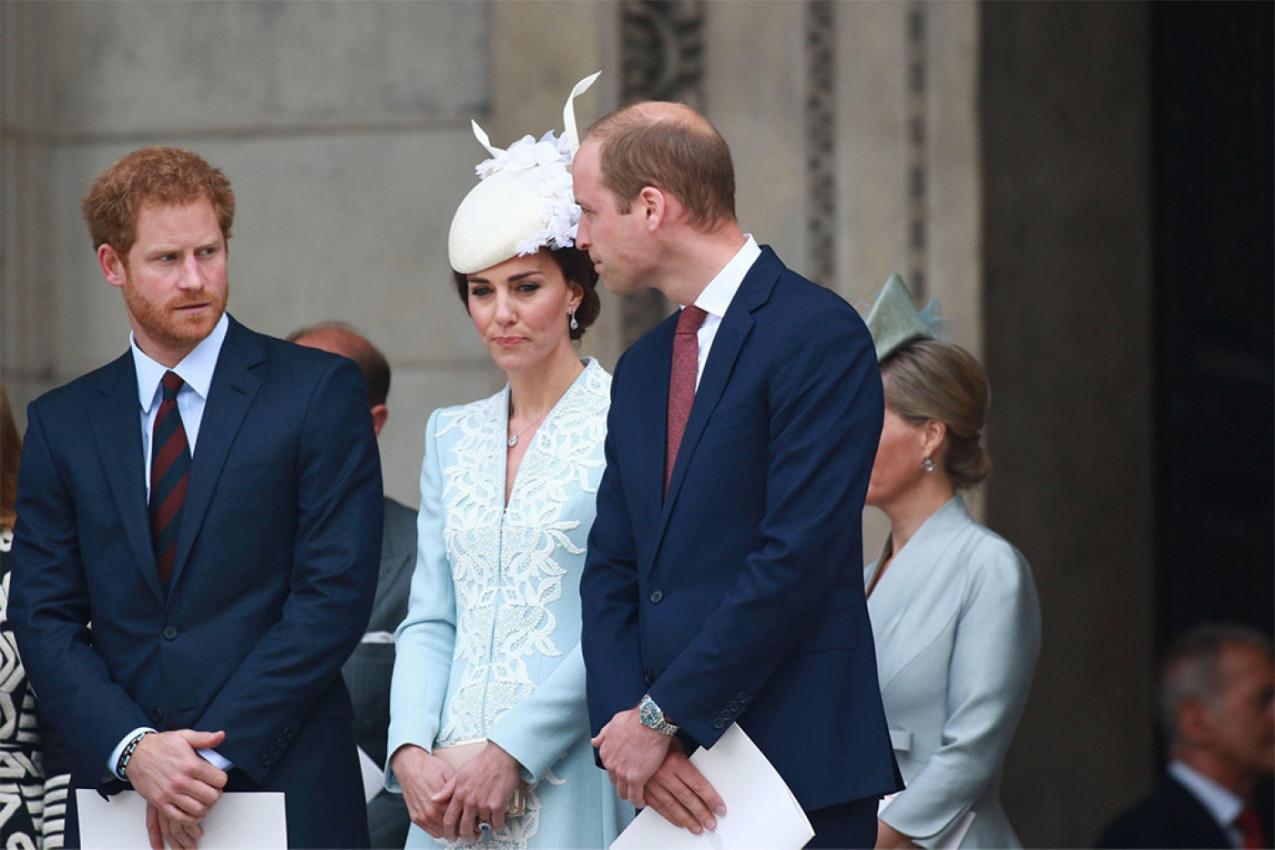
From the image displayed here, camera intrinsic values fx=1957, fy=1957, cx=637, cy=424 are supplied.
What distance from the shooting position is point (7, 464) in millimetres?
Answer: 4426

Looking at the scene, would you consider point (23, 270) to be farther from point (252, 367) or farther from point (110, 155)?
point (252, 367)

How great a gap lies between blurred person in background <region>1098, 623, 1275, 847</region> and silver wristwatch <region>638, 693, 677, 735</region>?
984 mm

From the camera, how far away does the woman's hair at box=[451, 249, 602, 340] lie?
4066 mm

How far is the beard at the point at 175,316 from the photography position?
3842 millimetres

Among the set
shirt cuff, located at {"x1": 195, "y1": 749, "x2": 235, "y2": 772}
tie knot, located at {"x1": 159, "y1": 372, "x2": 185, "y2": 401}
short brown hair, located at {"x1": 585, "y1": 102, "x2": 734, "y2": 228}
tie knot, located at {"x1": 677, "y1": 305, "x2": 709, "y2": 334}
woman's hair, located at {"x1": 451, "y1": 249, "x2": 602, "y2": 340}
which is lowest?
shirt cuff, located at {"x1": 195, "y1": 749, "x2": 235, "y2": 772}

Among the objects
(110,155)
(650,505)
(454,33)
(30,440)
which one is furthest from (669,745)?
(110,155)

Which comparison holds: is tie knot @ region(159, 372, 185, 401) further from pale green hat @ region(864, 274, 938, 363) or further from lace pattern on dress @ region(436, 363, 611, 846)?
pale green hat @ region(864, 274, 938, 363)

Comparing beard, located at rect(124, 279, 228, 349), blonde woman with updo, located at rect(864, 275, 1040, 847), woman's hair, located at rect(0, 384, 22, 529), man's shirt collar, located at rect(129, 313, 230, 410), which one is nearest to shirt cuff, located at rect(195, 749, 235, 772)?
man's shirt collar, located at rect(129, 313, 230, 410)

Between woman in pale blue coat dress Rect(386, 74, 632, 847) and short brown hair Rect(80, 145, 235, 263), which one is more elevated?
short brown hair Rect(80, 145, 235, 263)

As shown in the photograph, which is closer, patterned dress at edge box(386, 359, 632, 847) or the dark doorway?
patterned dress at edge box(386, 359, 632, 847)

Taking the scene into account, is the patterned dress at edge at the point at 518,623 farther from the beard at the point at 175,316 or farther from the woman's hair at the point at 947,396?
the woman's hair at the point at 947,396

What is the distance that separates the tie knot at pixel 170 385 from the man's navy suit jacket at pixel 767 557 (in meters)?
0.98

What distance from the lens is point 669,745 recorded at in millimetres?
3305

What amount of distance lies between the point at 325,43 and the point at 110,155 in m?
0.89
